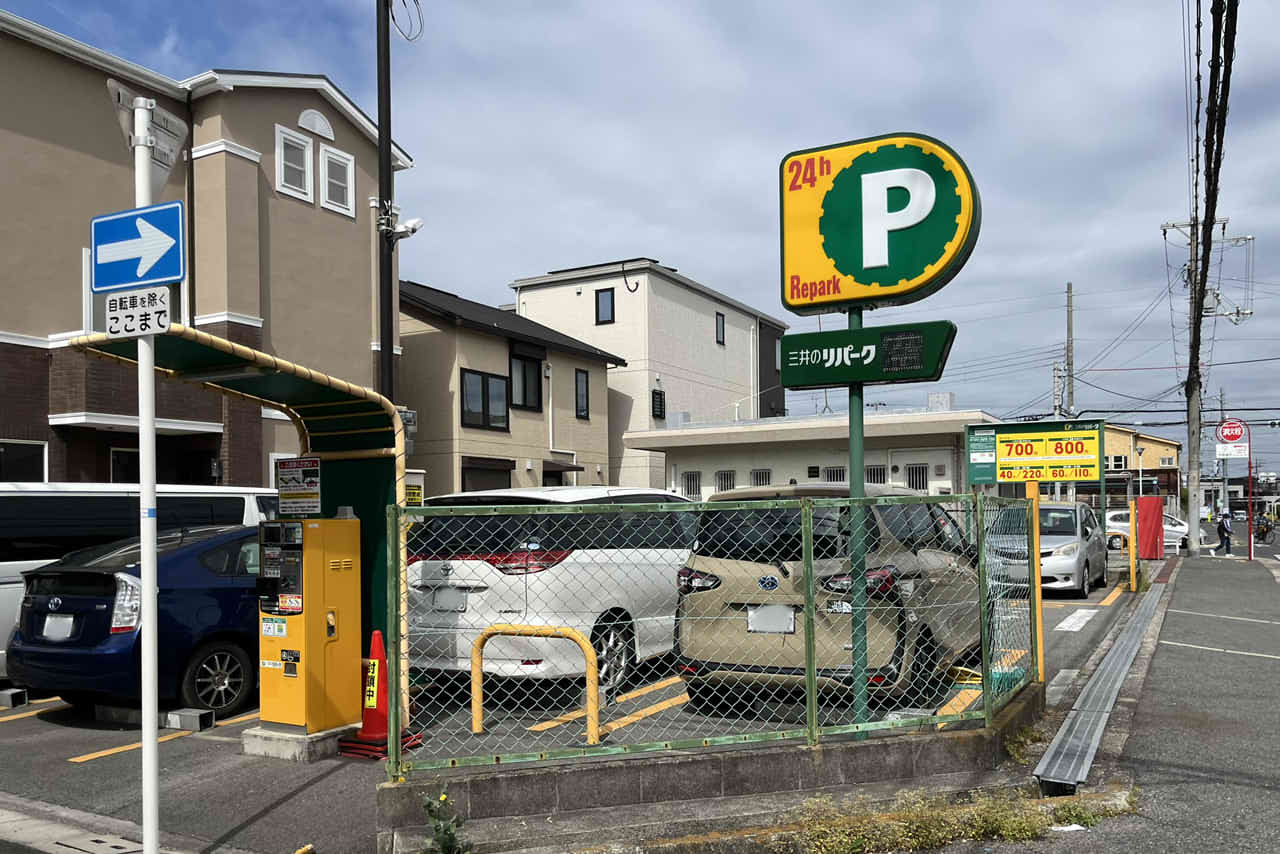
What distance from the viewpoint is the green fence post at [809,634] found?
5090 mm

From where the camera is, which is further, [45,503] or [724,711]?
[45,503]

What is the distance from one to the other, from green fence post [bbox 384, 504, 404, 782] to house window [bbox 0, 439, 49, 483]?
12935mm

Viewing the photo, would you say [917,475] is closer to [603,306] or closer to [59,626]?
[603,306]

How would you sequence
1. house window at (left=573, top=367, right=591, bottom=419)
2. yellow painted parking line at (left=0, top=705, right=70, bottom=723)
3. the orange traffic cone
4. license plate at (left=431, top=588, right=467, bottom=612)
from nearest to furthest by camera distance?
the orange traffic cone
license plate at (left=431, top=588, right=467, bottom=612)
yellow painted parking line at (left=0, top=705, right=70, bottom=723)
house window at (left=573, top=367, right=591, bottom=419)

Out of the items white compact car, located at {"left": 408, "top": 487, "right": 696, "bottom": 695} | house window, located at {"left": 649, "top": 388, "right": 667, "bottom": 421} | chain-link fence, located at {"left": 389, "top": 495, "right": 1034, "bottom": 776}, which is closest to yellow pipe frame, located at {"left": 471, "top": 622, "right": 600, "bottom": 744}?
chain-link fence, located at {"left": 389, "top": 495, "right": 1034, "bottom": 776}

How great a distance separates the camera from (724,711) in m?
5.46

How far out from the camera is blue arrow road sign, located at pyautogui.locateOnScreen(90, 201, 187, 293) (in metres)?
4.51

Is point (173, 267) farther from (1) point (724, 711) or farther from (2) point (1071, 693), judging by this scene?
(2) point (1071, 693)

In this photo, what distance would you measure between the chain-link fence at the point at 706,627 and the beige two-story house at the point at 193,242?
10.2m

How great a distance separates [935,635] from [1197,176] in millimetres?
13286

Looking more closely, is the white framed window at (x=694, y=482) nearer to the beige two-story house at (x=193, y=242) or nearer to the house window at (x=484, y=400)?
the house window at (x=484, y=400)

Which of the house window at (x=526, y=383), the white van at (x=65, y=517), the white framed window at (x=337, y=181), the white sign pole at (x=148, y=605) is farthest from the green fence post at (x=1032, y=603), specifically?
the house window at (x=526, y=383)

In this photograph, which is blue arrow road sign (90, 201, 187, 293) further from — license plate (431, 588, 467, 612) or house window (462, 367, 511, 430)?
house window (462, 367, 511, 430)

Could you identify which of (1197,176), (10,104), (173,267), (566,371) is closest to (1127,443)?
(566,371)
